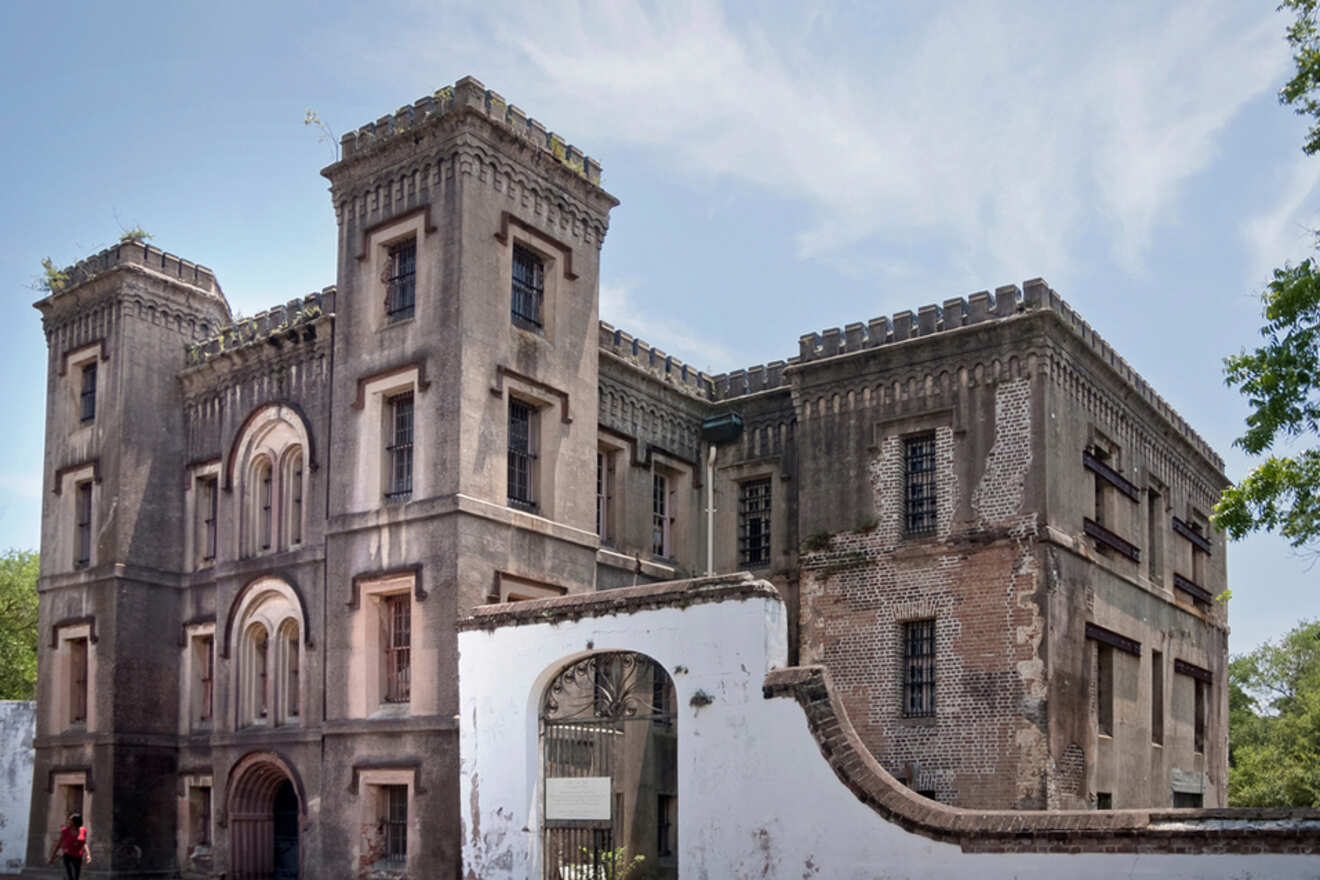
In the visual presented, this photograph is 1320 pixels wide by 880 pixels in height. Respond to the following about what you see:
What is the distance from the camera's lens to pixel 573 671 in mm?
18656

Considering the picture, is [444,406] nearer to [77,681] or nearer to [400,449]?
[400,449]

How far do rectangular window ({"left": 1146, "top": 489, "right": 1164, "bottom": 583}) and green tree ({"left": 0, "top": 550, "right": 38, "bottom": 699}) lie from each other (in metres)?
33.5

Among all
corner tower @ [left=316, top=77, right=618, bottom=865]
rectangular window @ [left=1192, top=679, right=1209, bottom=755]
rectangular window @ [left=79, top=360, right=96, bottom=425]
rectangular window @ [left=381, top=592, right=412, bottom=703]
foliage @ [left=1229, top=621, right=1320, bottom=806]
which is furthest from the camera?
foliage @ [left=1229, top=621, right=1320, bottom=806]

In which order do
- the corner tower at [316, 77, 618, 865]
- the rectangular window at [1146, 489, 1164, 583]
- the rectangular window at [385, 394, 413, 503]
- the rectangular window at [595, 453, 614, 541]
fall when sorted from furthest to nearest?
the rectangular window at [1146, 489, 1164, 583] → the rectangular window at [595, 453, 614, 541] → the rectangular window at [385, 394, 413, 503] → the corner tower at [316, 77, 618, 865]

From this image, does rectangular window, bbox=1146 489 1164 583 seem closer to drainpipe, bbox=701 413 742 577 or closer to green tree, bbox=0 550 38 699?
drainpipe, bbox=701 413 742 577

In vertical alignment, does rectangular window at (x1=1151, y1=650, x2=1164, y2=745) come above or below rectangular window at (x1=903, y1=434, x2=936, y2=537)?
below

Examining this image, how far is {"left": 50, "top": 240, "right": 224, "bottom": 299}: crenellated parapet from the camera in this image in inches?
1085

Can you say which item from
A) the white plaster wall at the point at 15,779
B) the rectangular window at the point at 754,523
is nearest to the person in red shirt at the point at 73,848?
the white plaster wall at the point at 15,779

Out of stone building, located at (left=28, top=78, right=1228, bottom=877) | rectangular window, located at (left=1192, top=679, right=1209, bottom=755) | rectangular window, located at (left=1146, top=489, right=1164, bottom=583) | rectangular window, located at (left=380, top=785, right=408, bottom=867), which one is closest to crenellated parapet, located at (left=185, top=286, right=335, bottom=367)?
stone building, located at (left=28, top=78, right=1228, bottom=877)

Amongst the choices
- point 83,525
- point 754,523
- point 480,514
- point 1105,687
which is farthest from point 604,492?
point 83,525

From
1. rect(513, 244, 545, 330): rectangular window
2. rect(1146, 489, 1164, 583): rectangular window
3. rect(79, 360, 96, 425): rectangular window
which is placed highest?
rect(513, 244, 545, 330): rectangular window

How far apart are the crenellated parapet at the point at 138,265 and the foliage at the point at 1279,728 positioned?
24274 mm

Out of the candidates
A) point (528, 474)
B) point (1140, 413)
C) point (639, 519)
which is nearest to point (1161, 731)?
point (1140, 413)

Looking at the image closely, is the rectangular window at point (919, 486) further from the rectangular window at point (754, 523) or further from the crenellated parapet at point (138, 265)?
the crenellated parapet at point (138, 265)
